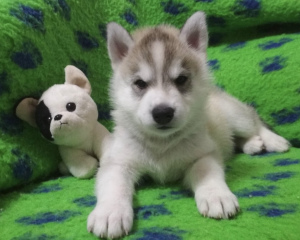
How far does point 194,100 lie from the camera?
166 centimetres

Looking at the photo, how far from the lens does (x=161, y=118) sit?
148 centimetres

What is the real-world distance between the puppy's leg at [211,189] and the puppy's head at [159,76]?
7.2 inches

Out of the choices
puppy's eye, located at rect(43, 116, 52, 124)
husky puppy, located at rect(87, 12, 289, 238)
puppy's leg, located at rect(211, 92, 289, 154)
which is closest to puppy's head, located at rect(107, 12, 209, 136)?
husky puppy, located at rect(87, 12, 289, 238)

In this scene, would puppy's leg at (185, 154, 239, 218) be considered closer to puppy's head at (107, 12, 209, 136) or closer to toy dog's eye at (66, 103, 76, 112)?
puppy's head at (107, 12, 209, 136)

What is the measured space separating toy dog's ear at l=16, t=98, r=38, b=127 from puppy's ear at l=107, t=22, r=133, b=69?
0.40 m

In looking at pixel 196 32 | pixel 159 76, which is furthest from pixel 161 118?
pixel 196 32

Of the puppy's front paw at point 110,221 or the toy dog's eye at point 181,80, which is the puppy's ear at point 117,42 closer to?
the toy dog's eye at point 181,80

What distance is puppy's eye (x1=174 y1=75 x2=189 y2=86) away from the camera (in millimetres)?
1614

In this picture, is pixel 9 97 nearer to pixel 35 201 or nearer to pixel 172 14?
pixel 35 201

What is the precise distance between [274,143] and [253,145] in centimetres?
11

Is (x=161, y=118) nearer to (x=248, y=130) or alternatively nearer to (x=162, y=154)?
(x=162, y=154)

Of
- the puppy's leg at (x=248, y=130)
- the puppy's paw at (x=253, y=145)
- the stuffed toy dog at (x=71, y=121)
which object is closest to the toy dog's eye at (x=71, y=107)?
the stuffed toy dog at (x=71, y=121)

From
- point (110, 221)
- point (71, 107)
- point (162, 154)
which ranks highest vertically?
point (71, 107)

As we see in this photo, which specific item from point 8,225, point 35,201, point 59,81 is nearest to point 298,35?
point 59,81
